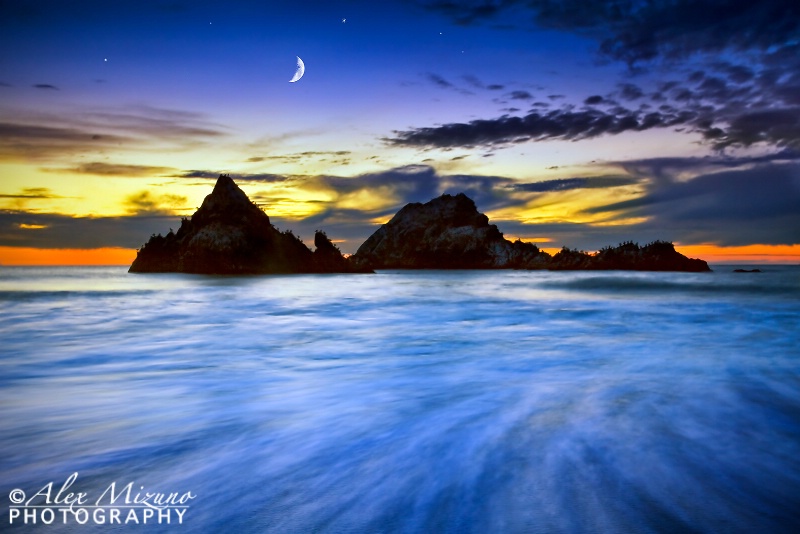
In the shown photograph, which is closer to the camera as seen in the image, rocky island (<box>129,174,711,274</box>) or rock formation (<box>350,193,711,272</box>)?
rocky island (<box>129,174,711,274</box>)

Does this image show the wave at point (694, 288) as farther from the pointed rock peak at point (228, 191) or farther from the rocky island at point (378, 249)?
the pointed rock peak at point (228, 191)

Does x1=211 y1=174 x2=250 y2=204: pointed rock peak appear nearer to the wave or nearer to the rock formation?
the wave

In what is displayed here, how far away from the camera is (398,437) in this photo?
584cm

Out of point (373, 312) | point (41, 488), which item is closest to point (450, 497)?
point (41, 488)

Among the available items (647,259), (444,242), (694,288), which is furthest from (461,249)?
(694,288)

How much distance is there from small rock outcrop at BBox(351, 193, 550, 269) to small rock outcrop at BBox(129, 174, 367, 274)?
60.6 meters

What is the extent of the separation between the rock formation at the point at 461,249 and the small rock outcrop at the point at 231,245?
1755 inches

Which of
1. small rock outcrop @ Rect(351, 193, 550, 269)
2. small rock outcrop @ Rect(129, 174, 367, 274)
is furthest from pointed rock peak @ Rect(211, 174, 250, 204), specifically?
small rock outcrop @ Rect(351, 193, 550, 269)

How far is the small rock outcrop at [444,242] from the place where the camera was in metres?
132

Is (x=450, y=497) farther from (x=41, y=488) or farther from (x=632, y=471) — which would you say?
(x=41, y=488)

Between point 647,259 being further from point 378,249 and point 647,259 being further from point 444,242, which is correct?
point 378,249

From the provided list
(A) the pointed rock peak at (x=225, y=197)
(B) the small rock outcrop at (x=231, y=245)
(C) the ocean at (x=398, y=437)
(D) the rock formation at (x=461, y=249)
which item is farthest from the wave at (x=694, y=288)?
(D) the rock formation at (x=461, y=249)

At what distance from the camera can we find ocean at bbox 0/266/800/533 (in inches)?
148

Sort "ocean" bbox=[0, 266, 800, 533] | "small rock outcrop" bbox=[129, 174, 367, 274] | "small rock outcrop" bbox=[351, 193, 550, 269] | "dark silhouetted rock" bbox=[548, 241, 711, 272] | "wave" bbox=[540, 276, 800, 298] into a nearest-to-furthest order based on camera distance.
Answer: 1. "ocean" bbox=[0, 266, 800, 533]
2. "wave" bbox=[540, 276, 800, 298]
3. "small rock outcrop" bbox=[129, 174, 367, 274]
4. "dark silhouetted rock" bbox=[548, 241, 711, 272]
5. "small rock outcrop" bbox=[351, 193, 550, 269]
